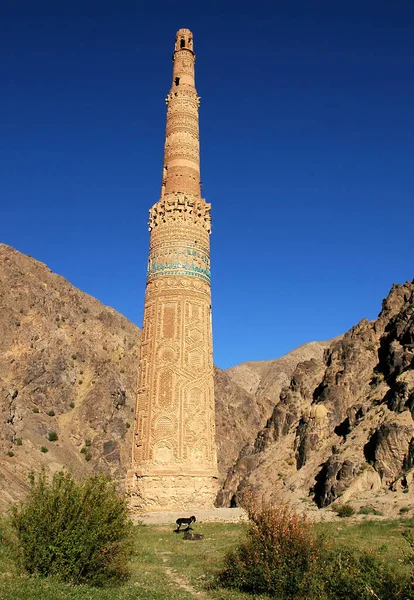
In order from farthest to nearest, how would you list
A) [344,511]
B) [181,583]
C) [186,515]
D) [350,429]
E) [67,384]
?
[67,384], [350,429], [344,511], [186,515], [181,583]

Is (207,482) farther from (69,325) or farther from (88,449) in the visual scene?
(69,325)

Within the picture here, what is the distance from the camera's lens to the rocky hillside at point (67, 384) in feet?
150

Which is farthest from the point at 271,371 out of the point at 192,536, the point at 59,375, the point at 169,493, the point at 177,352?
the point at 192,536

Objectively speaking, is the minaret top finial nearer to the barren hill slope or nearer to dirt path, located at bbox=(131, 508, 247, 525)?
dirt path, located at bbox=(131, 508, 247, 525)

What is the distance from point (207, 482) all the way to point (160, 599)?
10962 millimetres

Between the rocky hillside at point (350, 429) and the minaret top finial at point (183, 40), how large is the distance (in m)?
21.1

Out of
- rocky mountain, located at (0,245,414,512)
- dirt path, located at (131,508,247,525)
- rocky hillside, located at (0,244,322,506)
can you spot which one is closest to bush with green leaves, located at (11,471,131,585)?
dirt path, located at (131,508,247,525)

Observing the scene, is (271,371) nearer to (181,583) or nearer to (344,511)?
(344,511)

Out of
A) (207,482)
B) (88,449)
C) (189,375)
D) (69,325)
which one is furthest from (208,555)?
(69,325)

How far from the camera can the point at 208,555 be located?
452 inches

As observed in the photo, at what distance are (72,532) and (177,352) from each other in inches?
452

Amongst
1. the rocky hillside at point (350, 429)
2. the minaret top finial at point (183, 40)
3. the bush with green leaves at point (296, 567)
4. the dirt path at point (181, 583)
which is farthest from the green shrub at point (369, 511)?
the minaret top finial at point (183, 40)

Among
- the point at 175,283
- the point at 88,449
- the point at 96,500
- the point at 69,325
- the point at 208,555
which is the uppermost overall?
the point at 69,325

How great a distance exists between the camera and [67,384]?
53938 mm
